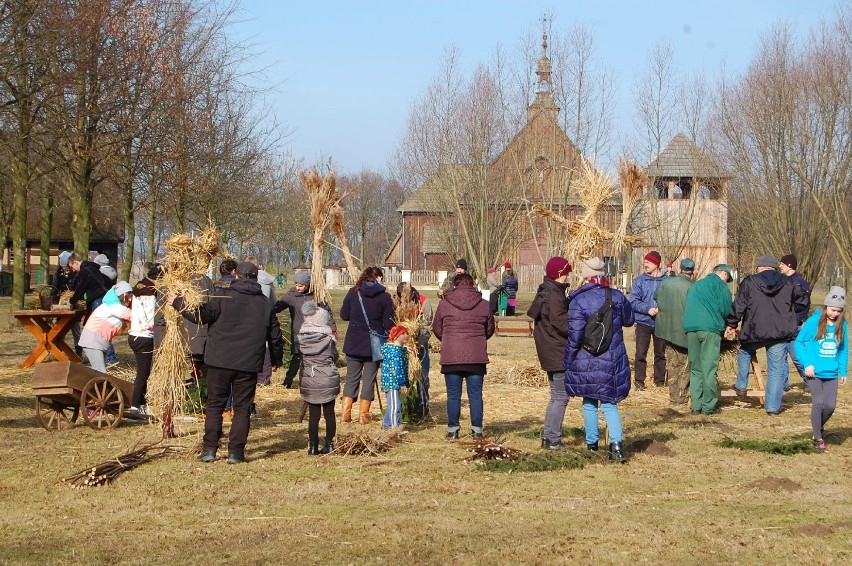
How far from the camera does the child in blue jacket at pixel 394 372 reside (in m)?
11.8

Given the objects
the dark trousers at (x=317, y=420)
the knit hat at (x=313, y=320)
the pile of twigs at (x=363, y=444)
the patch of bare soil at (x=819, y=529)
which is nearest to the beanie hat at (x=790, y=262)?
the pile of twigs at (x=363, y=444)

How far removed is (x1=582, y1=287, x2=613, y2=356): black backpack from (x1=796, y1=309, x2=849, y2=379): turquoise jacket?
2.10 metres

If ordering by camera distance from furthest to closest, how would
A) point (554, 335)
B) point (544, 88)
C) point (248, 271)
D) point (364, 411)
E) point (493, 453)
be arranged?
point (544, 88) < point (364, 411) < point (554, 335) < point (248, 271) < point (493, 453)

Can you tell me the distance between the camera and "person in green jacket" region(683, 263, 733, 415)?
13312 millimetres

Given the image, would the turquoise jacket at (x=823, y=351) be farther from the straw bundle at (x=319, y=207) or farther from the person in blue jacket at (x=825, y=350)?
the straw bundle at (x=319, y=207)

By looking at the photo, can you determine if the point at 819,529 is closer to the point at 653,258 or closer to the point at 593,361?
the point at 593,361

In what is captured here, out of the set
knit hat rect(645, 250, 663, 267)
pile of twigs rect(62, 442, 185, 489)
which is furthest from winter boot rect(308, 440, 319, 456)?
knit hat rect(645, 250, 663, 267)

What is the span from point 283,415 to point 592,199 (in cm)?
454

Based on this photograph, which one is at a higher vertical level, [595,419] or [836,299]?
[836,299]

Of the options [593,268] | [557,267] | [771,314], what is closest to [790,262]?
[771,314]

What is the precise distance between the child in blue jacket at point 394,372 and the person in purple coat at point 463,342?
74 cm

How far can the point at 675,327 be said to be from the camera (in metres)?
13.9

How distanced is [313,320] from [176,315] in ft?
4.27

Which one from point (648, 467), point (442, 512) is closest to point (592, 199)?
point (648, 467)
